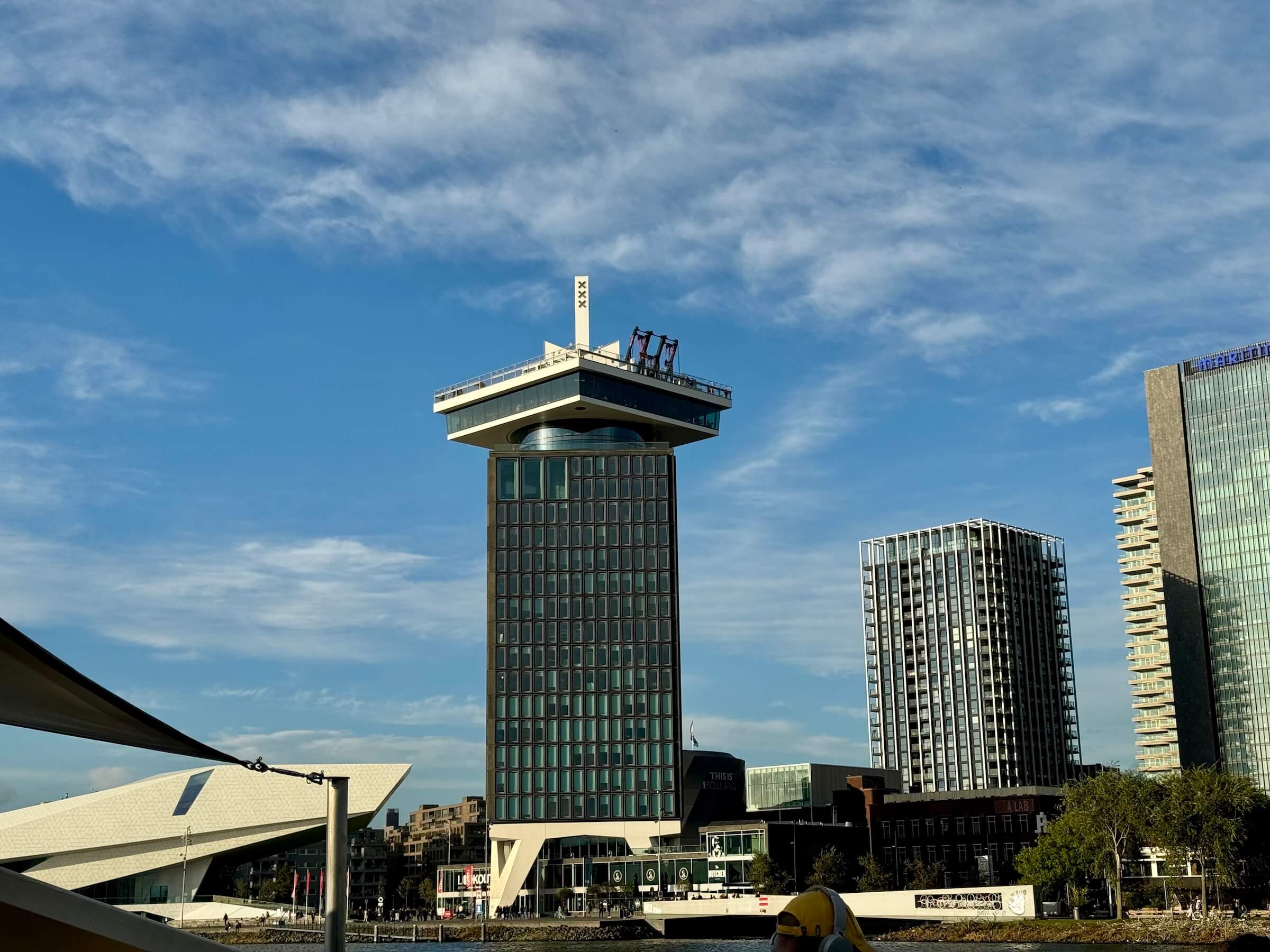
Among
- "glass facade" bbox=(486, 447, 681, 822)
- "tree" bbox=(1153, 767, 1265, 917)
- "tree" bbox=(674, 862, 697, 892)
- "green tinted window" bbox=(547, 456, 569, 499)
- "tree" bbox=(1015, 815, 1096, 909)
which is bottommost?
"tree" bbox=(674, 862, 697, 892)

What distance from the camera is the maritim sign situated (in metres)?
163

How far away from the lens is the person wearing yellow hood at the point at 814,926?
28.7 ft

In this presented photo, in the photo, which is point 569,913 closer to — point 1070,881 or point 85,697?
point 1070,881

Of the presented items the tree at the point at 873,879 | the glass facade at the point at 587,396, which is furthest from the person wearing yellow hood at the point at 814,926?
the glass facade at the point at 587,396

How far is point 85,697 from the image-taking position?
1074cm

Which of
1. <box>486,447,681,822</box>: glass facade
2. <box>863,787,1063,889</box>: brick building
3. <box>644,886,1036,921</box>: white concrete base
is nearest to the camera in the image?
<box>644,886,1036,921</box>: white concrete base

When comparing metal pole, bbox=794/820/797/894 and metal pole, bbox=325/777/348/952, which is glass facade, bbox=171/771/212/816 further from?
metal pole, bbox=325/777/348/952

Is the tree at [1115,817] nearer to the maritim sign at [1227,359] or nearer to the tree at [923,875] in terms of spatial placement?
the tree at [923,875]

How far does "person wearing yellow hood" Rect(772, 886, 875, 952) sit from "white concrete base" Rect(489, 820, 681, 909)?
13338 cm

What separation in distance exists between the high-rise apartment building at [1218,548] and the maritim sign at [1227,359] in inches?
5.0

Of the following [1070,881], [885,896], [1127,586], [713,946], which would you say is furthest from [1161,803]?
[1127,586]

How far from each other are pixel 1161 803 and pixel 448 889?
83.9 meters

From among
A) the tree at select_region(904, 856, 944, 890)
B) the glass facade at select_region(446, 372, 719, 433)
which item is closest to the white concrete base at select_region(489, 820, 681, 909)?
the tree at select_region(904, 856, 944, 890)

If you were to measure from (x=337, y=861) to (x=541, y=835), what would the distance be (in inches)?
4805
